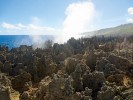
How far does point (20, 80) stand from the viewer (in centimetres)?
4194

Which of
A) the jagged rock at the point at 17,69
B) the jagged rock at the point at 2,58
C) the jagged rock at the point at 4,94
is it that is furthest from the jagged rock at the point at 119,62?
the jagged rock at the point at 2,58

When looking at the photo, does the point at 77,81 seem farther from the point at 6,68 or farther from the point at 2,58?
the point at 2,58

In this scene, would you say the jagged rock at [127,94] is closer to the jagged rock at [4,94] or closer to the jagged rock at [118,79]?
the jagged rock at [118,79]

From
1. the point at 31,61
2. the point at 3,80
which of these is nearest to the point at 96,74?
the point at 3,80

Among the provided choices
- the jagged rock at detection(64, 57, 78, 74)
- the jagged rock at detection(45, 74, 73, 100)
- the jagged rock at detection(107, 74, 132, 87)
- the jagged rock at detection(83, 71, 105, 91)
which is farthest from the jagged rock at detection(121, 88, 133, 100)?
the jagged rock at detection(64, 57, 78, 74)

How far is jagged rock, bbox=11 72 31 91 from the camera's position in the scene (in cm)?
4078

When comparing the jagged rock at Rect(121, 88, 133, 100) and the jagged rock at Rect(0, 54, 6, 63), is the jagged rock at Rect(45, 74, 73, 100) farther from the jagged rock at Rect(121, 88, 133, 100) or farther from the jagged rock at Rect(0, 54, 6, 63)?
the jagged rock at Rect(0, 54, 6, 63)

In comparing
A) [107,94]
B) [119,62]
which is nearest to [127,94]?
[107,94]

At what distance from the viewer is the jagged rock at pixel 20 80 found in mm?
40781

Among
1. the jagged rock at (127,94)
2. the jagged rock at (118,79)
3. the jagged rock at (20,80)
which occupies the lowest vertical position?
the jagged rock at (20,80)

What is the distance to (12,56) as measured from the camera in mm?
53250

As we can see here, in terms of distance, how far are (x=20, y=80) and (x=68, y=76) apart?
14253mm

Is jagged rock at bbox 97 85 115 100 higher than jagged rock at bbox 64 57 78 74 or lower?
lower

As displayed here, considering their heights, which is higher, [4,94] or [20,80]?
[4,94]
